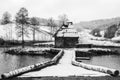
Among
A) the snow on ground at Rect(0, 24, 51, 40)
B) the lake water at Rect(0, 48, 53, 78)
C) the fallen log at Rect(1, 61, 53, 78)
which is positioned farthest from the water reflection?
the snow on ground at Rect(0, 24, 51, 40)

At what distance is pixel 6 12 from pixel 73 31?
3393 inches

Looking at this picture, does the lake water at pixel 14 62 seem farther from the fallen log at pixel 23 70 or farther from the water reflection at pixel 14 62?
the fallen log at pixel 23 70

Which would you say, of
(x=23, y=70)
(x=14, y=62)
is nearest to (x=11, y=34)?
(x=14, y=62)

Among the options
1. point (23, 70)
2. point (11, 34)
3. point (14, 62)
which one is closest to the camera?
point (23, 70)

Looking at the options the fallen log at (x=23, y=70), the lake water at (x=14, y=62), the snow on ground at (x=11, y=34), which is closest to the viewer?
A: the fallen log at (x=23, y=70)

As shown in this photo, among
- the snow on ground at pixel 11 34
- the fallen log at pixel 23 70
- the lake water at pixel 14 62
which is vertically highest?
the snow on ground at pixel 11 34

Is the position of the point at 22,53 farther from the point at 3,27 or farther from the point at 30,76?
the point at 3,27

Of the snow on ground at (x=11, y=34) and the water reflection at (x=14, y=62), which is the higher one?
the snow on ground at (x=11, y=34)

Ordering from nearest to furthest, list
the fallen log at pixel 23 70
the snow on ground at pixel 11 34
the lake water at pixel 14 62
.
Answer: the fallen log at pixel 23 70 < the lake water at pixel 14 62 < the snow on ground at pixel 11 34

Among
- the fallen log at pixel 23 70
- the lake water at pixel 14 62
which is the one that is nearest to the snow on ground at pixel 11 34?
the lake water at pixel 14 62

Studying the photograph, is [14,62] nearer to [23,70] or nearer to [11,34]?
[23,70]

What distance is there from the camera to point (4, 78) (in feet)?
60.3

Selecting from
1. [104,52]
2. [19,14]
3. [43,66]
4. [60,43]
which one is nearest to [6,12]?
[19,14]

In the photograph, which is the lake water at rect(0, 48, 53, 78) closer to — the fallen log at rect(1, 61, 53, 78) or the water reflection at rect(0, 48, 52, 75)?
the water reflection at rect(0, 48, 52, 75)
